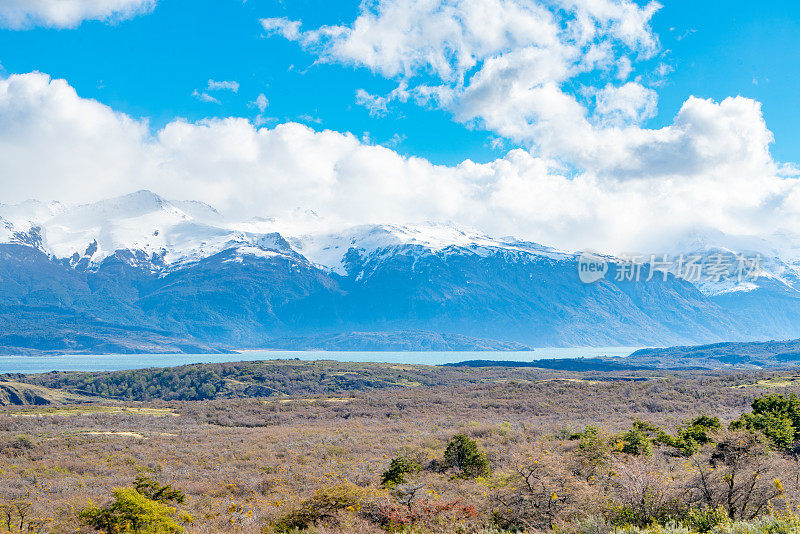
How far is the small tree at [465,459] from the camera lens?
23.0 metres

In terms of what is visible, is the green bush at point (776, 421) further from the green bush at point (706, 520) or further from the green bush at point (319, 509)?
the green bush at point (319, 509)

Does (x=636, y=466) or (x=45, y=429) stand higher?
(x=636, y=466)

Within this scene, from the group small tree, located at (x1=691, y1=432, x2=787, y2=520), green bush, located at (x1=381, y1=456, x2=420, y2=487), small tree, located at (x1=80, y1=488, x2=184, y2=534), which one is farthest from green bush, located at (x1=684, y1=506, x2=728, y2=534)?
small tree, located at (x1=80, y1=488, x2=184, y2=534)

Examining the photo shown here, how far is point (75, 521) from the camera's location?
15930 millimetres

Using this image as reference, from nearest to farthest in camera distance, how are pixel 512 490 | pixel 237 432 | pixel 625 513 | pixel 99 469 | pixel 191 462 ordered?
pixel 625 513 → pixel 512 490 → pixel 99 469 → pixel 191 462 → pixel 237 432

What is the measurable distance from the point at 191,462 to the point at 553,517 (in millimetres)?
19883

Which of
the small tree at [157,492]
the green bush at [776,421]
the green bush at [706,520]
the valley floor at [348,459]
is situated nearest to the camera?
the green bush at [706,520]

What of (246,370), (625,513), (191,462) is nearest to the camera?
(625,513)

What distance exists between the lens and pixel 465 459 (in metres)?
23.7

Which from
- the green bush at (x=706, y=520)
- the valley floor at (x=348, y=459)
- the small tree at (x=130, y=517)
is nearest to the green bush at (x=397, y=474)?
the valley floor at (x=348, y=459)

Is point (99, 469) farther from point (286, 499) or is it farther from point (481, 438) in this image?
point (481, 438)

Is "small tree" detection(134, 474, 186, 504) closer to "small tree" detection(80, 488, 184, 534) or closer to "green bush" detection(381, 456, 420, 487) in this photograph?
"small tree" detection(80, 488, 184, 534)

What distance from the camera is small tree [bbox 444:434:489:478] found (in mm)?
22984

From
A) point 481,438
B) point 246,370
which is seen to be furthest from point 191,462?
point 246,370
